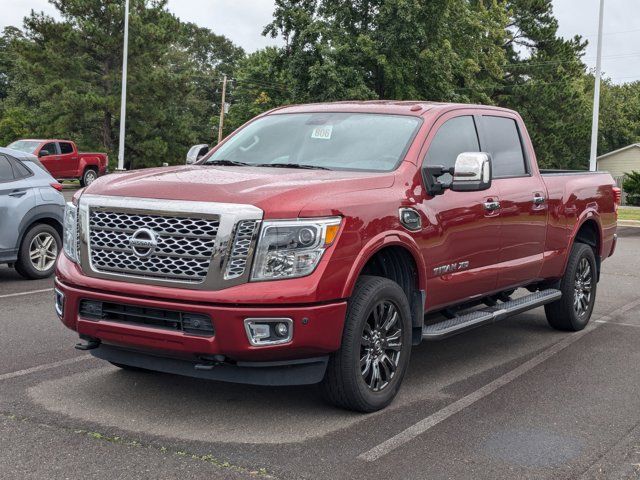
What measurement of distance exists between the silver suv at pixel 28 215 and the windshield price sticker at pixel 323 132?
192 inches

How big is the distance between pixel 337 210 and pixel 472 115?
91.5 inches

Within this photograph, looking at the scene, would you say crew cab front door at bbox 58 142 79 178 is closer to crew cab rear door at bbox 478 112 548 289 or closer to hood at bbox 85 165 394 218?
crew cab rear door at bbox 478 112 548 289

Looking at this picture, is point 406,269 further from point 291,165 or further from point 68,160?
point 68,160

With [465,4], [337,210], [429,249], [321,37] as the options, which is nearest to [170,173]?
[337,210]

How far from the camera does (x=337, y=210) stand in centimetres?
476

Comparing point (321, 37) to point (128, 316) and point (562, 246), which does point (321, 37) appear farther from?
point (128, 316)

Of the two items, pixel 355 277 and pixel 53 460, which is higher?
pixel 355 277

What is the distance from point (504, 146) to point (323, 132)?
1761mm

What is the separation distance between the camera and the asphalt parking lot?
4234 millimetres

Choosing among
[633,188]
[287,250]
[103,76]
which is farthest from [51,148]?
[287,250]

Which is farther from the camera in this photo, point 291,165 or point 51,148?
point 51,148

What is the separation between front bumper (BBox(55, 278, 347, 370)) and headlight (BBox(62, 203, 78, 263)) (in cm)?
37

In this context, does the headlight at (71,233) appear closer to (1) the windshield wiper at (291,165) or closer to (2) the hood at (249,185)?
(2) the hood at (249,185)

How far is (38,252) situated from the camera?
10.2 meters
